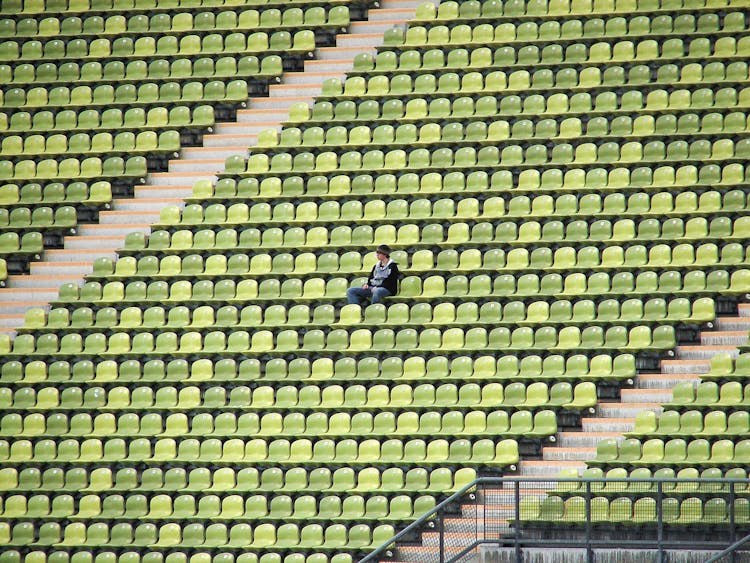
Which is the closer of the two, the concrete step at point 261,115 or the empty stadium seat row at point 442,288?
the empty stadium seat row at point 442,288

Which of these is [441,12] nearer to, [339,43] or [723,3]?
[339,43]

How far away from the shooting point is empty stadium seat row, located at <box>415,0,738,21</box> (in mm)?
14992

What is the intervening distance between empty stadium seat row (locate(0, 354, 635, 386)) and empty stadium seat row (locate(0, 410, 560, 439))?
407mm

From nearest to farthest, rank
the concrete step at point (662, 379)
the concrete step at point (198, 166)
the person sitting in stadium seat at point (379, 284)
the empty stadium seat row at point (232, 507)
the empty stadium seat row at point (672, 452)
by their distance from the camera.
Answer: the empty stadium seat row at point (672, 452) < the empty stadium seat row at point (232, 507) < the concrete step at point (662, 379) < the person sitting in stadium seat at point (379, 284) < the concrete step at point (198, 166)

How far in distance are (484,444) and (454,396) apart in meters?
0.65

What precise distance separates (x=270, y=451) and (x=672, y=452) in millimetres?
3749

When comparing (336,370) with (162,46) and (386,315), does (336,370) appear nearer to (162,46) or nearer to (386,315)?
(386,315)

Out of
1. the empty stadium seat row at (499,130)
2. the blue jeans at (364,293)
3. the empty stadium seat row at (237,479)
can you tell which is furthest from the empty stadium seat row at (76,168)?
the empty stadium seat row at (237,479)

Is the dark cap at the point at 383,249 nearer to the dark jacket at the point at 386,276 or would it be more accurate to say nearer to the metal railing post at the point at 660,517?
the dark jacket at the point at 386,276

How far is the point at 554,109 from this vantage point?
1448 cm

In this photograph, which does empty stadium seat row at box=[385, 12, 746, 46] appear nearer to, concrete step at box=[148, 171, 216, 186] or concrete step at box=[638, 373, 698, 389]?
concrete step at box=[148, 171, 216, 186]

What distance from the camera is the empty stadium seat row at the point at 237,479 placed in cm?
1171

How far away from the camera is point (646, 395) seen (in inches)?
473

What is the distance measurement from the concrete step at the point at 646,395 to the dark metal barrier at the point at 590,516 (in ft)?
4.98
